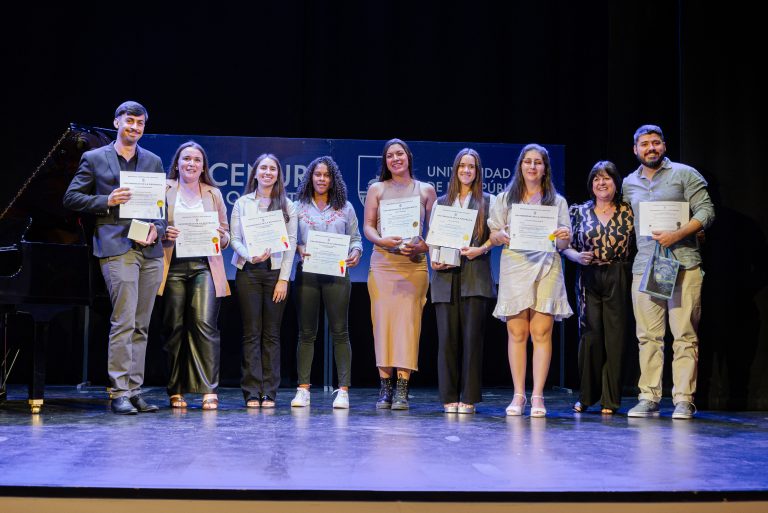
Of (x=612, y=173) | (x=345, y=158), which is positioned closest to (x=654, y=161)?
(x=612, y=173)

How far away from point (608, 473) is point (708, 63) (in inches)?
146

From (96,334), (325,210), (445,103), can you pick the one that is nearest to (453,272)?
Answer: (325,210)

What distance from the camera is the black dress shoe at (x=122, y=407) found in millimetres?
4855

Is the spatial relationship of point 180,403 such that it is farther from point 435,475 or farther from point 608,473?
point 608,473

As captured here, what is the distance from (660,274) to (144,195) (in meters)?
3.12

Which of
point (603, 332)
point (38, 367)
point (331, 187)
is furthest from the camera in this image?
point (331, 187)

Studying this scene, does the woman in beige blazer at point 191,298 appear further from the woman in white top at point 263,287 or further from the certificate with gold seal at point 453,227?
the certificate with gold seal at point 453,227

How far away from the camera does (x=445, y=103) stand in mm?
7605

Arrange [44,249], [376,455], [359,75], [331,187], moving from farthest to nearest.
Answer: [359,75]
[331,187]
[44,249]
[376,455]

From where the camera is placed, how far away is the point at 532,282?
16.8ft

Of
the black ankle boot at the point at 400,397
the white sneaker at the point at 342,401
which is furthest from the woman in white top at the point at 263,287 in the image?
the black ankle boot at the point at 400,397

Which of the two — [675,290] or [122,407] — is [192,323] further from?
[675,290]

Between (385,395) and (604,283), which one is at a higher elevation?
(604,283)

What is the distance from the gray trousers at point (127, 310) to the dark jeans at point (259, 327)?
24.8 inches
